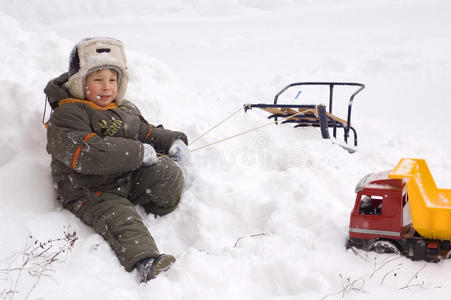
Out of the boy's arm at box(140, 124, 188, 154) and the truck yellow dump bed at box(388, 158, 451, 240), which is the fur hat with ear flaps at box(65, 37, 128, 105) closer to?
the boy's arm at box(140, 124, 188, 154)

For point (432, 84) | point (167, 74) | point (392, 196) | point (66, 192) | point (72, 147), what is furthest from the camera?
point (432, 84)

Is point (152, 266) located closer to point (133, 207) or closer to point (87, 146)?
point (133, 207)

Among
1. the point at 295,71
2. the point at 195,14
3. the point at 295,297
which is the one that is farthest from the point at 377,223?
the point at 195,14

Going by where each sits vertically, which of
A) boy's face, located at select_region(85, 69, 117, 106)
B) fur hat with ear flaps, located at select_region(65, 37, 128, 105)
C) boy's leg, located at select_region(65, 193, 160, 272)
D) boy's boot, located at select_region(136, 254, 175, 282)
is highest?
fur hat with ear flaps, located at select_region(65, 37, 128, 105)

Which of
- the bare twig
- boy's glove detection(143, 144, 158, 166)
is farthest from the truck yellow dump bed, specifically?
the bare twig

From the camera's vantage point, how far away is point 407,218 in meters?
3.24

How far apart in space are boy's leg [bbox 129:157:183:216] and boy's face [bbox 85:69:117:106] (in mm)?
644

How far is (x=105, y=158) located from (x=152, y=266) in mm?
927

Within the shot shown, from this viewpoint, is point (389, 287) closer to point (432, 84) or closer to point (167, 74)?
point (167, 74)

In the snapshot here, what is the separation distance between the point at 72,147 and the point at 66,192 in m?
0.44

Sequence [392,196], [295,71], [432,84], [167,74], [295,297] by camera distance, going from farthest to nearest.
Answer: [295,71] → [432,84] → [167,74] → [392,196] → [295,297]

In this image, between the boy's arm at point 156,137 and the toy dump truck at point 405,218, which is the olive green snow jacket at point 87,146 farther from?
the toy dump truck at point 405,218

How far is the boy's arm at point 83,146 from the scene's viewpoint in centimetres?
341

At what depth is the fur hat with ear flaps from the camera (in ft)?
11.9
